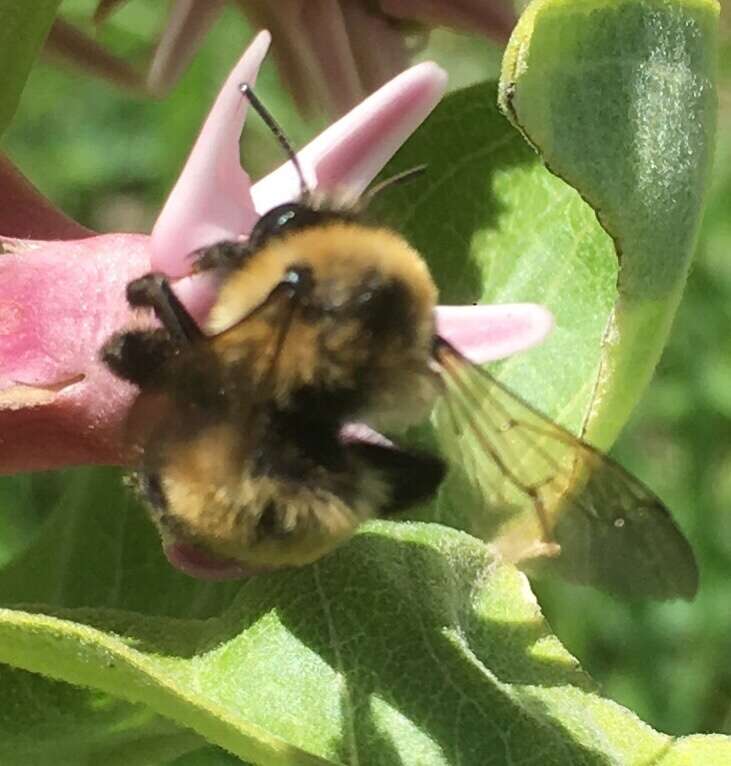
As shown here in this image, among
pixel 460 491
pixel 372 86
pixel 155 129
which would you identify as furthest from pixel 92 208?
pixel 460 491

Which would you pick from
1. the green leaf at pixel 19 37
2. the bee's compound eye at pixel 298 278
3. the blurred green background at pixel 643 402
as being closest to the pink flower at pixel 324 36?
the green leaf at pixel 19 37

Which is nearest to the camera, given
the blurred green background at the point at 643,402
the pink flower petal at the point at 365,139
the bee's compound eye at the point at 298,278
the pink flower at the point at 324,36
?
the bee's compound eye at the point at 298,278

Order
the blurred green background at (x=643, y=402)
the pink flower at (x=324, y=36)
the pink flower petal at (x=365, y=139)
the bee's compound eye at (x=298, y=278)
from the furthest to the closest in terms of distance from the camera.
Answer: the blurred green background at (x=643, y=402)
the pink flower at (x=324, y=36)
the pink flower petal at (x=365, y=139)
the bee's compound eye at (x=298, y=278)

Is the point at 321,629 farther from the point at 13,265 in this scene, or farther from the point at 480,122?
the point at 480,122

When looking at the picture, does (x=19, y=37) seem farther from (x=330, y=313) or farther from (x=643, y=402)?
(x=643, y=402)

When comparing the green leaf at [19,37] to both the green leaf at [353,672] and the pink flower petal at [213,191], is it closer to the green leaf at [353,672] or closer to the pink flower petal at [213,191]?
the pink flower petal at [213,191]

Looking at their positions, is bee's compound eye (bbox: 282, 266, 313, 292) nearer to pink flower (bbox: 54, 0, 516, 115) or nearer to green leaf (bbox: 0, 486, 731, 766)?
green leaf (bbox: 0, 486, 731, 766)

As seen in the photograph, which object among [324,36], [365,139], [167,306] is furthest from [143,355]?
[324,36]
